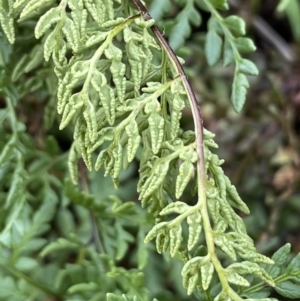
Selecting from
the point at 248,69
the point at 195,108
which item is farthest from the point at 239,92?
the point at 195,108

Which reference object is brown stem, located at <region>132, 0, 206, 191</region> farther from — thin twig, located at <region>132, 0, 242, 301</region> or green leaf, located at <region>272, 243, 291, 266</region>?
green leaf, located at <region>272, 243, 291, 266</region>

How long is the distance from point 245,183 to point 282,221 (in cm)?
16

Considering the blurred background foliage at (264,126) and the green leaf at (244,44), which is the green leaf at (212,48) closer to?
the green leaf at (244,44)

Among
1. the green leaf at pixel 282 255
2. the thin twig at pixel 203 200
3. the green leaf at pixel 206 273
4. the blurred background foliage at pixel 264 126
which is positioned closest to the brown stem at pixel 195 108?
the thin twig at pixel 203 200

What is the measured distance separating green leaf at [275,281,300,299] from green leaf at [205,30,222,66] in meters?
0.50

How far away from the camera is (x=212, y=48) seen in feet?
4.21

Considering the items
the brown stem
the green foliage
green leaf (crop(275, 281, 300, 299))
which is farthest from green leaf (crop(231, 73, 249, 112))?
green leaf (crop(275, 281, 300, 299))

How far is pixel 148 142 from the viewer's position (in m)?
0.99

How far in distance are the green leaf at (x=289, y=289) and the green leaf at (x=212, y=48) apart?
50 cm

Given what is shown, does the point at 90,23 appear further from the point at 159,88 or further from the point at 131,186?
the point at 131,186

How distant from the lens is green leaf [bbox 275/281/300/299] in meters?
1.00

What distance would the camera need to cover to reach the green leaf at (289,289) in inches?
39.5

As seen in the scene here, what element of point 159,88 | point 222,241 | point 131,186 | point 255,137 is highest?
point 159,88

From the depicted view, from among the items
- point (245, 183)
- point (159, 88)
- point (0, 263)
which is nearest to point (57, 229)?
A: point (0, 263)
